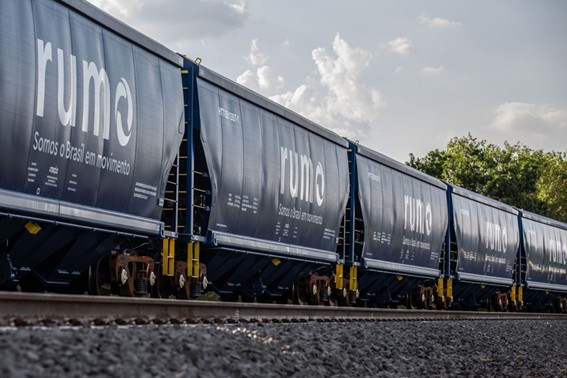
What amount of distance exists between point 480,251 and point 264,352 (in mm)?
22503

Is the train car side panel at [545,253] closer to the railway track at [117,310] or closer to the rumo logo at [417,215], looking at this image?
the rumo logo at [417,215]

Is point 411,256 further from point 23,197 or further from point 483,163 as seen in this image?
point 483,163

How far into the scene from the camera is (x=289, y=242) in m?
Answer: 17.3

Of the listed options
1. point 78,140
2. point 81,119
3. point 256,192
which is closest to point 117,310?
point 78,140

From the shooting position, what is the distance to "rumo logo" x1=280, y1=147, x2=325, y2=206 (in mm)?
17031

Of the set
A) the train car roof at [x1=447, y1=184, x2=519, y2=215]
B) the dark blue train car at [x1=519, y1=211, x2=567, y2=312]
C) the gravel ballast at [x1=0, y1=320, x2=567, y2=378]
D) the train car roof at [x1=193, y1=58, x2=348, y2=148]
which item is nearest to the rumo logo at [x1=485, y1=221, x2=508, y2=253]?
the train car roof at [x1=447, y1=184, x2=519, y2=215]

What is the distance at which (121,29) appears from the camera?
483 inches

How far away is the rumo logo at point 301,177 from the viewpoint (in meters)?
17.0

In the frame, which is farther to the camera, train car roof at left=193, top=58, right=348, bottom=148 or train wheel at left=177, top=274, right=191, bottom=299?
train car roof at left=193, top=58, right=348, bottom=148

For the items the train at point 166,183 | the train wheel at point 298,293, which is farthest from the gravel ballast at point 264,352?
the train wheel at point 298,293

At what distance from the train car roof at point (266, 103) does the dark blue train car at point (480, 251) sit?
8493mm

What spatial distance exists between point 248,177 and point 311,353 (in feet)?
22.4

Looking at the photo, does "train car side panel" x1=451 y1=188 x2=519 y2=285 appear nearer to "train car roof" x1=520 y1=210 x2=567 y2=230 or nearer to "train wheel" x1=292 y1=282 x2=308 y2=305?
"train car roof" x1=520 y1=210 x2=567 y2=230

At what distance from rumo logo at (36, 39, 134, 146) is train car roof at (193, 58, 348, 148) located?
8.57ft
